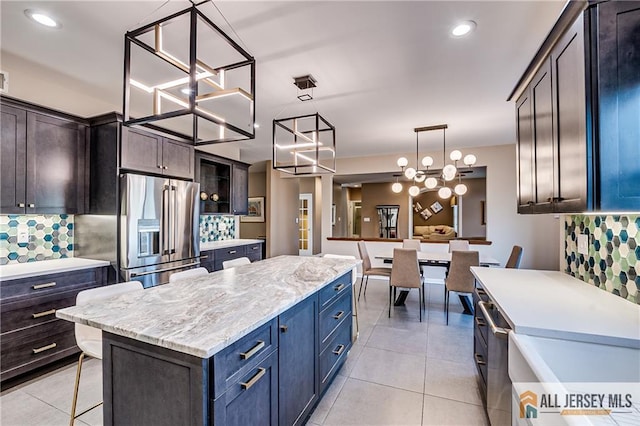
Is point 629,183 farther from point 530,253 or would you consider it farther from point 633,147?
point 530,253

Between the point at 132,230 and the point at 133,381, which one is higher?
the point at 132,230

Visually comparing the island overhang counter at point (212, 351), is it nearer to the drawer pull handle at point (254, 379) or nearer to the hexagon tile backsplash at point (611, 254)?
the drawer pull handle at point (254, 379)

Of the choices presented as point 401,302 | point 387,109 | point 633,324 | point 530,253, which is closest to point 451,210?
point 530,253

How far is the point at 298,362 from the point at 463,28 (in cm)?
252

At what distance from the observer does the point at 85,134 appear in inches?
118

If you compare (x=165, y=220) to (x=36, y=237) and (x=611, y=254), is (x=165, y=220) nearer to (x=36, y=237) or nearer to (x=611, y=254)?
(x=36, y=237)

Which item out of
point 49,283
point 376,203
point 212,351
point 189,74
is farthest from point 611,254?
point 376,203

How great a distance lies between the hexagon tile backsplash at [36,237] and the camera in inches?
104

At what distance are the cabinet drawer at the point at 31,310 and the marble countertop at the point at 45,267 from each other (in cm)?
21

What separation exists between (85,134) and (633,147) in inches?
164

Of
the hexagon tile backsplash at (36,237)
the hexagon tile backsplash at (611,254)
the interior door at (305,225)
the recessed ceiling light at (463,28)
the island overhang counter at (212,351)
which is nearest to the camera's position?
the island overhang counter at (212,351)

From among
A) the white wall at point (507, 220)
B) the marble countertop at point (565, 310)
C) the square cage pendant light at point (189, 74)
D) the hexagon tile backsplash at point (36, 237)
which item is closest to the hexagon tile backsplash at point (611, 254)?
the marble countertop at point (565, 310)

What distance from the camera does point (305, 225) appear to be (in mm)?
9258

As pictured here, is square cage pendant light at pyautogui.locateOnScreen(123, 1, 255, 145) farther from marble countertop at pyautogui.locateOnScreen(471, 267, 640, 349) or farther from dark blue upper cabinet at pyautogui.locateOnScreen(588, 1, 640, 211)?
marble countertop at pyautogui.locateOnScreen(471, 267, 640, 349)
